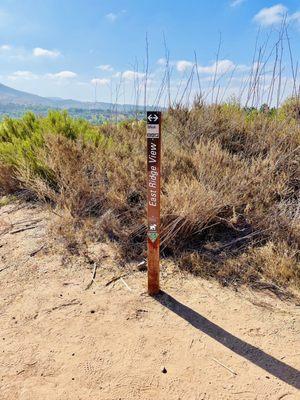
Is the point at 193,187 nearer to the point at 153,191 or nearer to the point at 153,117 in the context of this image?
the point at 153,191

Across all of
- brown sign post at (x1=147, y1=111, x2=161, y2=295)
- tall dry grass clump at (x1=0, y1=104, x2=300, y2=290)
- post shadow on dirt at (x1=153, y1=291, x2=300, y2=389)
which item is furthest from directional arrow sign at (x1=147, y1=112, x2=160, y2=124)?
post shadow on dirt at (x1=153, y1=291, x2=300, y2=389)

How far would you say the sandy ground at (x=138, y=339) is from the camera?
191 centimetres

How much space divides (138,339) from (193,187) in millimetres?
1623

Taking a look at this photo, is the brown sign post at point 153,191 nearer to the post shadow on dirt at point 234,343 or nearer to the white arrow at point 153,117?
the white arrow at point 153,117

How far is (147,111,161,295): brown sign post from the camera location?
7.11 feet

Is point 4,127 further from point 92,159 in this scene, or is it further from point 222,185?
point 222,185

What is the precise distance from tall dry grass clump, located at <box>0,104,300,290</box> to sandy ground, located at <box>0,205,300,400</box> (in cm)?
37

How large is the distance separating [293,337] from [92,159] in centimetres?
319

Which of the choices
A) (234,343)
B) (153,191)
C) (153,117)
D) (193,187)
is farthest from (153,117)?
(234,343)

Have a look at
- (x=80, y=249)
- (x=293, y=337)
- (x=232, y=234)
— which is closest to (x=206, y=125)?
(x=232, y=234)

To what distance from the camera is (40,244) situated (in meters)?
3.48

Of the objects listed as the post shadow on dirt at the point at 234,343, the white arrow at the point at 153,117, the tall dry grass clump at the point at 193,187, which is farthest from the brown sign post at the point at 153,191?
the tall dry grass clump at the point at 193,187

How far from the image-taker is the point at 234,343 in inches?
86.3

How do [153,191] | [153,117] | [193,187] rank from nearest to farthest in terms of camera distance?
[153,117]
[153,191]
[193,187]
